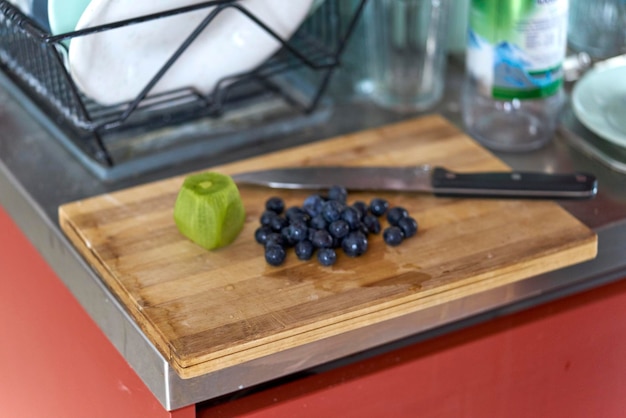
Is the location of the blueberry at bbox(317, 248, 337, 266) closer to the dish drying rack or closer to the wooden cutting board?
the wooden cutting board

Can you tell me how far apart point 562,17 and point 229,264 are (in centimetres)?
41

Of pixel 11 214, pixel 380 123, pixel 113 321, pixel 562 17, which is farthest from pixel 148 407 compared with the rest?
pixel 562 17

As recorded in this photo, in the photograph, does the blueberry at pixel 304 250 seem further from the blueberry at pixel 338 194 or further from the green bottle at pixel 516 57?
the green bottle at pixel 516 57

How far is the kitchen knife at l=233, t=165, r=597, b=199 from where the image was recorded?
2.85ft

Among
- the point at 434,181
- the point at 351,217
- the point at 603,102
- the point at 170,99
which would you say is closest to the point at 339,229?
the point at 351,217

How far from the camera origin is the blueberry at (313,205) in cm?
83

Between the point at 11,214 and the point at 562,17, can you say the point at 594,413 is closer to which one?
the point at 562,17

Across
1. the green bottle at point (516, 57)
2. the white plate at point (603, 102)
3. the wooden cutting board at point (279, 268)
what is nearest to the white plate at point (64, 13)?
the wooden cutting board at point (279, 268)

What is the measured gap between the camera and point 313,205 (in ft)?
2.72

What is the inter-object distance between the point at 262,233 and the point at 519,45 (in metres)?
0.32

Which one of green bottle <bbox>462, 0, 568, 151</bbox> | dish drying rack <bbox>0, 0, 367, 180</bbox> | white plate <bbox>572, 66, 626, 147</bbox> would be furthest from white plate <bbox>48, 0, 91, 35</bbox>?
white plate <bbox>572, 66, 626, 147</bbox>

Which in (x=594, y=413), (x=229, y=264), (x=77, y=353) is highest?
(x=229, y=264)

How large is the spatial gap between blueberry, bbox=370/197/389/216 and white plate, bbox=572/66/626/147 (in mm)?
245

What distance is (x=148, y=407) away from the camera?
779 millimetres
